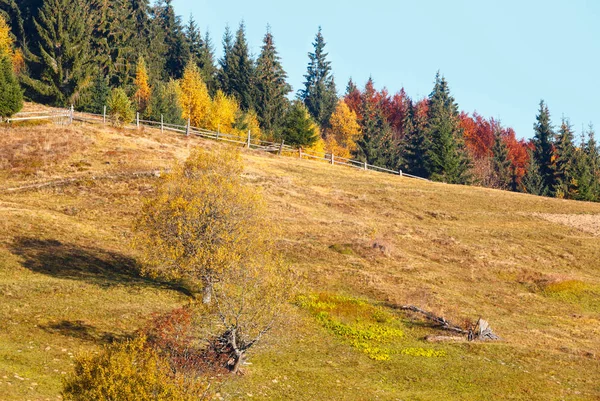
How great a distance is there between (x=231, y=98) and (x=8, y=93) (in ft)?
184

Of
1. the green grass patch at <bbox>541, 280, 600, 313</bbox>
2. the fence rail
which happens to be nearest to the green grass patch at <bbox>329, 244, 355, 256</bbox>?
the green grass patch at <bbox>541, 280, 600, 313</bbox>

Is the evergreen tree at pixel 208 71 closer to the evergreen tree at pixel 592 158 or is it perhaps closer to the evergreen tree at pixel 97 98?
the evergreen tree at pixel 97 98

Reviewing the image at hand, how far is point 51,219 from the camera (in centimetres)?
4294

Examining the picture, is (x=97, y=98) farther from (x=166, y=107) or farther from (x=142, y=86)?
(x=142, y=86)

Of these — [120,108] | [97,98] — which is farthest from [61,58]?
[120,108]

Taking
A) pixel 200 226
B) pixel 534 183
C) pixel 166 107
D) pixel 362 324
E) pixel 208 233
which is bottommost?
pixel 362 324

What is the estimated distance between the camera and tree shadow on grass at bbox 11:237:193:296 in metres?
33.7

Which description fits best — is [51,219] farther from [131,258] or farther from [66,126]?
[66,126]

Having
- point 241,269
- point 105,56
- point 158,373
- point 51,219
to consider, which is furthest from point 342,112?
point 158,373

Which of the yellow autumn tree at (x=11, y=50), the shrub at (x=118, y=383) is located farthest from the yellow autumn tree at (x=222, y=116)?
the shrub at (x=118, y=383)

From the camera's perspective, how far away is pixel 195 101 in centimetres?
11138

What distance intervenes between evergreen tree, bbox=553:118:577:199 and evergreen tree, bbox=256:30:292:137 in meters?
49.9

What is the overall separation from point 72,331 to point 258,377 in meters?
7.65

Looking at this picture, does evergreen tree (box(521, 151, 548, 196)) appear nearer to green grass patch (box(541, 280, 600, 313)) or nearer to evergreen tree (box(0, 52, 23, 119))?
green grass patch (box(541, 280, 600, 313))
